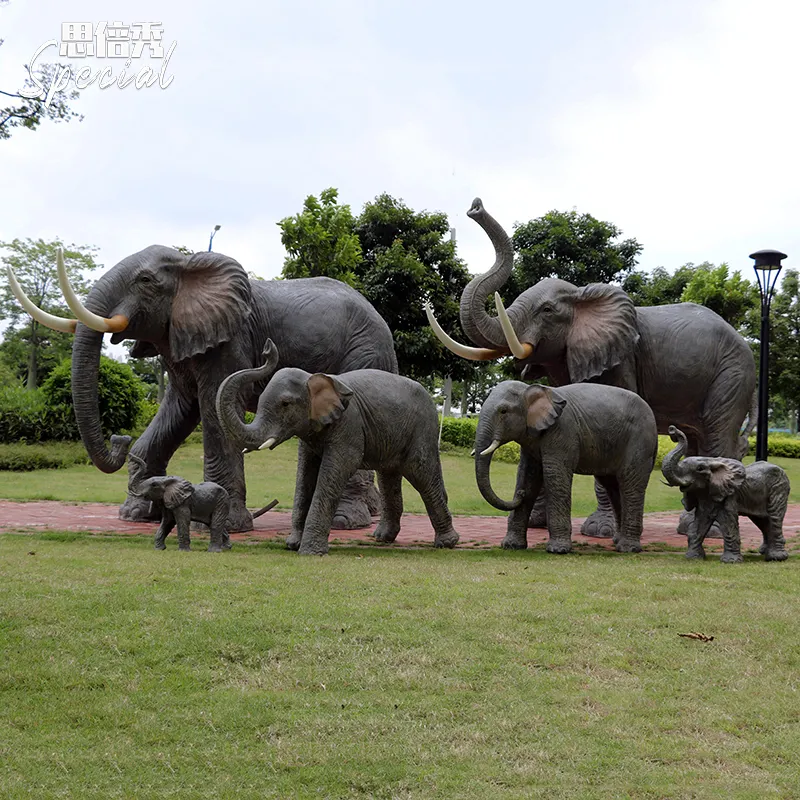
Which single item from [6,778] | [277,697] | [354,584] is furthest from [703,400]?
[6,778]

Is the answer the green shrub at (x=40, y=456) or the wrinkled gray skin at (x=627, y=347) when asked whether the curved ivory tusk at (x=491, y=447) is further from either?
the green shrub at (x=40, y=456)

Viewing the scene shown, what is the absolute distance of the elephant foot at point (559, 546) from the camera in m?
8.76

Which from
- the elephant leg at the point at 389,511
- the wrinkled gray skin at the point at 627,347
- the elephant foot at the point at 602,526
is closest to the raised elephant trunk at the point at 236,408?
the elephant leg at the point at 389,511

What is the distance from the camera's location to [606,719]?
14.2 feet

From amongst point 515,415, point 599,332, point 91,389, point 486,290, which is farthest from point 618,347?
point 91,389

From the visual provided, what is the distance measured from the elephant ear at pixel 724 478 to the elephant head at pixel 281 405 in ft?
10.5

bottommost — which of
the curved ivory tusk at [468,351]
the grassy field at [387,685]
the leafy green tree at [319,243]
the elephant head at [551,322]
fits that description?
the grassy field at [387,685]

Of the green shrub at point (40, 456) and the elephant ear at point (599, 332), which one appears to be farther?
the green shrub at point (40, 456)

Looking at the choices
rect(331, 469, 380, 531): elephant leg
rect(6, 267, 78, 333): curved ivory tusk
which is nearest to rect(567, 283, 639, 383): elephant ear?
rect(331, 469, 380, 531): elephant leg

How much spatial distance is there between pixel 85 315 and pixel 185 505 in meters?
2.24

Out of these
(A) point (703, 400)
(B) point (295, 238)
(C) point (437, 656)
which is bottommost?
(C) point (437, 656)

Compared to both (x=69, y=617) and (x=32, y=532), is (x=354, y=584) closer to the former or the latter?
(x=69, y=617)

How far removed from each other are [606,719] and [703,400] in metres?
7.75

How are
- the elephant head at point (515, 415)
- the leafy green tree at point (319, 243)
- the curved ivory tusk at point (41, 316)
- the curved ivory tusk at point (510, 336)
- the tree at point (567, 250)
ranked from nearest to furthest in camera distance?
the elephant head at point (515, 415)
the curved ivory tusk at point (41, 316)
the curved ivory tusk at point (510, 336)
the leafy green tree at point (319, 243)
the tree at point (567, 250)
